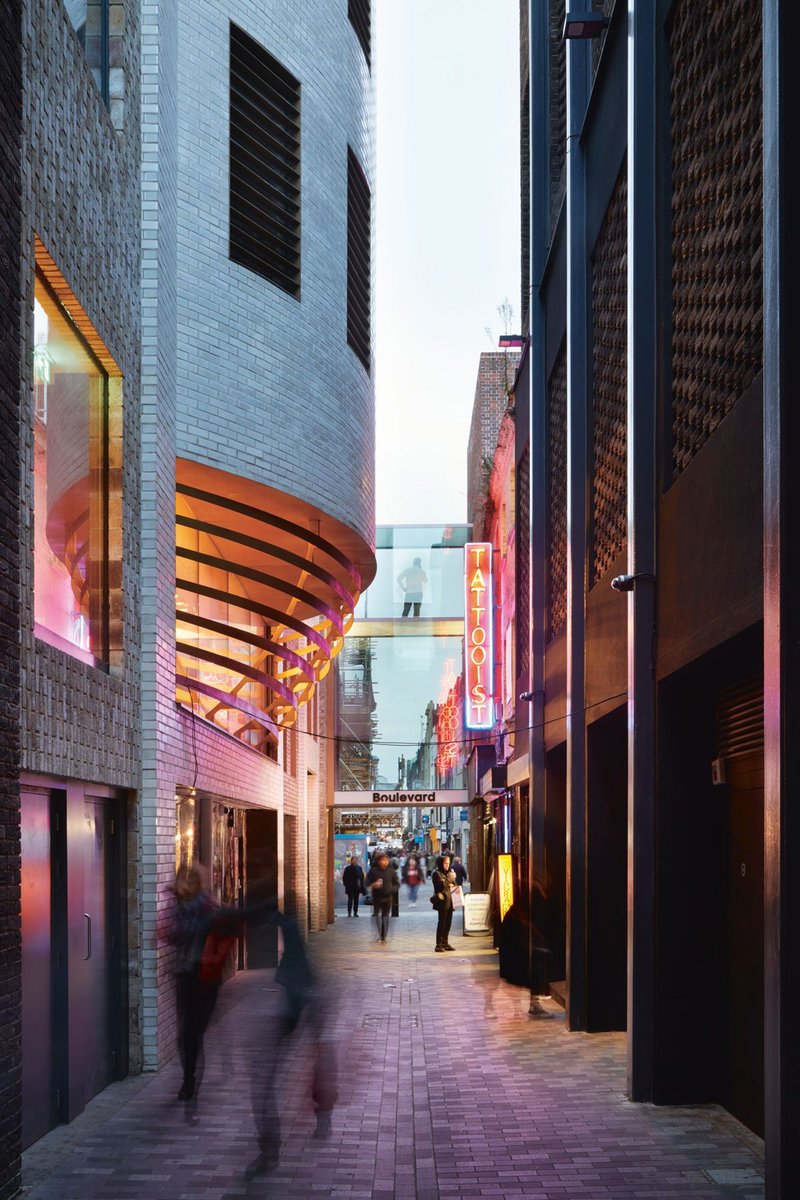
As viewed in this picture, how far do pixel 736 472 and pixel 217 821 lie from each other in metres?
12.8

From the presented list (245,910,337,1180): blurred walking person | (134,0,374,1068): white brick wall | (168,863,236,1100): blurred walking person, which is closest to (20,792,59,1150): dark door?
(168,863,236,1100): blurred walking person

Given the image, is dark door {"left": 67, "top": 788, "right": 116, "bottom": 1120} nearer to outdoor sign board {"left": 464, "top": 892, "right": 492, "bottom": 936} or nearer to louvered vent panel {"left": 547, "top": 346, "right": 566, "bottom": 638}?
louvered vent panel {"left": 547, "top": 346, "right": 566, "bottom": 638}

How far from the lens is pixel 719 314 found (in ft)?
28.6

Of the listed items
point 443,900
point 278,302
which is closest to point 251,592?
point 278,302

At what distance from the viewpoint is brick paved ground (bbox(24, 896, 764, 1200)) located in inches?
314

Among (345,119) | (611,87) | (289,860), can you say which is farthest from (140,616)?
(289,860)

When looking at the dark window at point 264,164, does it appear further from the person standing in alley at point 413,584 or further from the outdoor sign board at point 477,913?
the person standing in alley at point 413,584

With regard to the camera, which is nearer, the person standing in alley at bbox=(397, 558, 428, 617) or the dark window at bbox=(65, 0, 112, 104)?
the dark window at bbox=(65, 0, 112, 104)

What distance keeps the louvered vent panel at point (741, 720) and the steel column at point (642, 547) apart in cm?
59

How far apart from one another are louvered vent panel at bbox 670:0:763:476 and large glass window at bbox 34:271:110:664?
4.34 meters

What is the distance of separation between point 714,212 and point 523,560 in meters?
14.6

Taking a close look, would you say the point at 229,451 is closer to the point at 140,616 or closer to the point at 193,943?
the point at 140,616

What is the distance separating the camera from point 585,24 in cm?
1375
